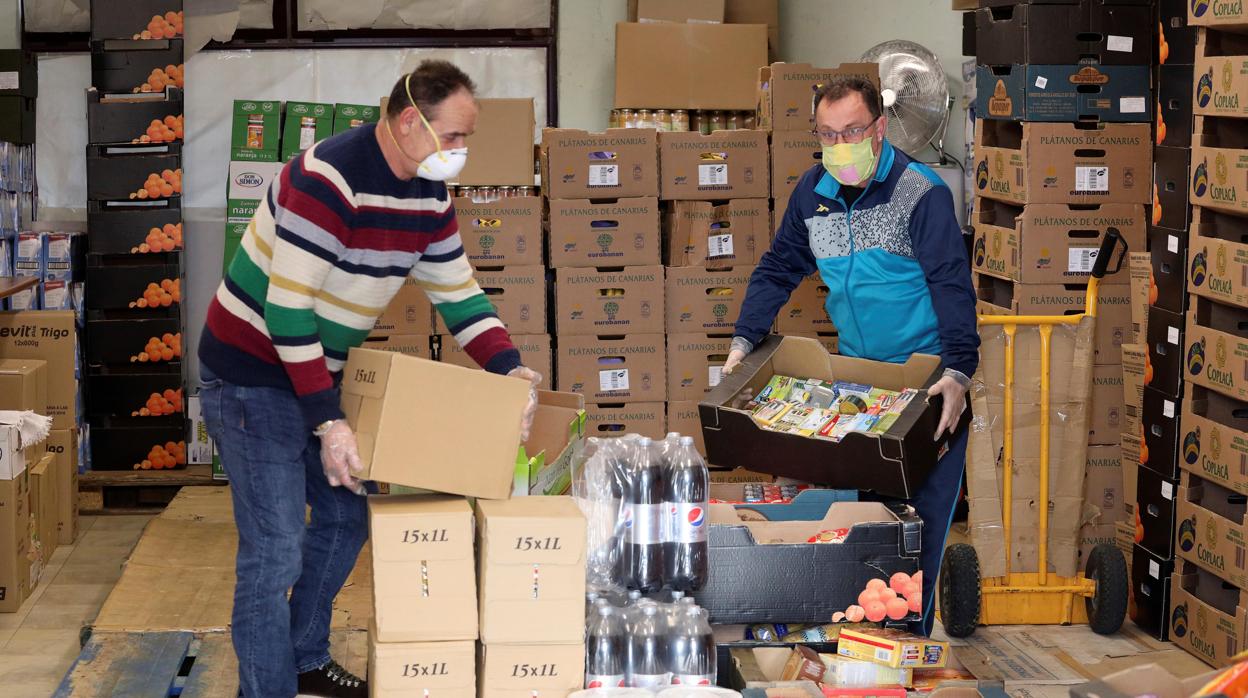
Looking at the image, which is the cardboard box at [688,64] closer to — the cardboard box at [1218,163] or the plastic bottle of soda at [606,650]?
the cardboard box at [1218,163]

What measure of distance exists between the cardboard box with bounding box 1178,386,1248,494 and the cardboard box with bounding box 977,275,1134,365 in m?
0.58

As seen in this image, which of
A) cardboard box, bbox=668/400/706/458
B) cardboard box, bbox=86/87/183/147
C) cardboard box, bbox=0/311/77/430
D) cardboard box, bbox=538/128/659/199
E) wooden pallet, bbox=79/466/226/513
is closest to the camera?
cardboard box, bbox=538/128/659/199

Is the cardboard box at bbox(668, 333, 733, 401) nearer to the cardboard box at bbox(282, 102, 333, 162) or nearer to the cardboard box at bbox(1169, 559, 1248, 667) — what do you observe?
the cardboard box at bbox(1169, 559, 1248, 667)

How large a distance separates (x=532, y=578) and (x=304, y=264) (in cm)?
83

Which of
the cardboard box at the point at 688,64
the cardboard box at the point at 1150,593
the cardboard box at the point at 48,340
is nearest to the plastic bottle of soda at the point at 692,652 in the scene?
the cardboard box at the point at 1150,593

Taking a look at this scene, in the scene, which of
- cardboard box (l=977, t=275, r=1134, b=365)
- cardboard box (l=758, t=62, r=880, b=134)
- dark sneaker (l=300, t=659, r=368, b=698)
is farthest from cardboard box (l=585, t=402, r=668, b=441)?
dark sneaker (l=300, t=659, r=368, b=698)

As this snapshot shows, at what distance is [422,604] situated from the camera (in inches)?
121

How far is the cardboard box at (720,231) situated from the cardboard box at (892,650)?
2614 mm

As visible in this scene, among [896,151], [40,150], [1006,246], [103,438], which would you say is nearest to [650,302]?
[1006,246]

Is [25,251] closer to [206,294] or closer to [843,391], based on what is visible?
[206,294]

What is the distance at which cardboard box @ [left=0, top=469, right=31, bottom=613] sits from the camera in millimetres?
4797

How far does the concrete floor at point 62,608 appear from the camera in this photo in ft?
14.1

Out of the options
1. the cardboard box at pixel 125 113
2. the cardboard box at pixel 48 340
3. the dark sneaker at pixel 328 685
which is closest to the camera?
the dark sneaker at pixel 328 685

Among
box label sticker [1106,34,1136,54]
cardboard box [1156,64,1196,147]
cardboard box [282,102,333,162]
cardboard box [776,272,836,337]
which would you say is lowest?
cardboard box [776,272,836,337]
